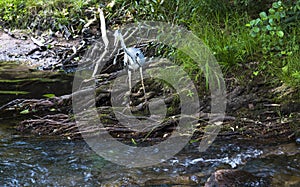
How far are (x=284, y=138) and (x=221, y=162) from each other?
67 centimetres

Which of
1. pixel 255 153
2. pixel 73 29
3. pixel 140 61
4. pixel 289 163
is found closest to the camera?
pixel 289 163

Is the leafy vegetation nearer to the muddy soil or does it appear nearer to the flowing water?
the muddy soil

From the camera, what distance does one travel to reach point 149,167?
3.15 meters

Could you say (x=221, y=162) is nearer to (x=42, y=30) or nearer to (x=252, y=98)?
(x=252, y=98)

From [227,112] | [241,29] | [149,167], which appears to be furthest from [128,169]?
[241,29]

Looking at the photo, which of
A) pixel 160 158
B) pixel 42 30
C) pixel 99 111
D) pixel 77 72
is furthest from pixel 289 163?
pixel 42 30

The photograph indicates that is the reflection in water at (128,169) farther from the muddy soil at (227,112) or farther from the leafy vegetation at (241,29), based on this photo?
the leafy vegetation at (241,29)

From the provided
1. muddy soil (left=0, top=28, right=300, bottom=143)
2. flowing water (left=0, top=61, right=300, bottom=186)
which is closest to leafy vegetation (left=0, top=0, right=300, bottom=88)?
muddy soil (left=0, top=28, right=300, bottom=143)

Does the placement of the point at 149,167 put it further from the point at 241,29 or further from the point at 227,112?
the point at 241,29

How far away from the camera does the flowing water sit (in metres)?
2.89

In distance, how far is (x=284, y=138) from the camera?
3379mm

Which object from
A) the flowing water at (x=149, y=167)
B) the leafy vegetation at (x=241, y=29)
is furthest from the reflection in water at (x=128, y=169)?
the leafy vegetation at (x=241, y=29)

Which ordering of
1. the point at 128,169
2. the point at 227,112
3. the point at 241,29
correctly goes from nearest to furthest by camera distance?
the point at 128,169 < the point at 227,112 < the point at 241,29

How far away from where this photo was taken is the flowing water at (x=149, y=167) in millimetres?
2893
